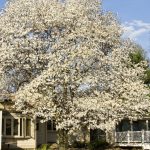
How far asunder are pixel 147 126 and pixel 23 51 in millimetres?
19557

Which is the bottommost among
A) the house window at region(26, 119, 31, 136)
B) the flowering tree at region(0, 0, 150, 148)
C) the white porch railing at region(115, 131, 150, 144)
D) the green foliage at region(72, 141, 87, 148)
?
the green foliage at region(72, 141, 87, 148)

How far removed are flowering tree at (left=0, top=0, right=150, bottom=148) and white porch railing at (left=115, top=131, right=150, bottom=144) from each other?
699 centimetres

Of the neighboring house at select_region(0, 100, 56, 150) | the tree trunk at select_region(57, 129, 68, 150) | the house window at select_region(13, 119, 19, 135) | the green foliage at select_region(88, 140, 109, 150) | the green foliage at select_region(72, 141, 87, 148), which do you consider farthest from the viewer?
the green foliage at select_region(72, 141, 87, 148)

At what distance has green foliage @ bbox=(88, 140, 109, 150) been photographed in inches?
1803

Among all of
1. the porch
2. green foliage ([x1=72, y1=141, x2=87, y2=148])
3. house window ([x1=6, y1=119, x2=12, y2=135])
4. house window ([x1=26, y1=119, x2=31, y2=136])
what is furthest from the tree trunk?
the porch

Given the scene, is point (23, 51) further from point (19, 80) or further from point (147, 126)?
point (147, 126)

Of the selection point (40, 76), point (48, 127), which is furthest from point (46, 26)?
point (48, 127)

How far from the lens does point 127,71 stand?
37344 millimetres

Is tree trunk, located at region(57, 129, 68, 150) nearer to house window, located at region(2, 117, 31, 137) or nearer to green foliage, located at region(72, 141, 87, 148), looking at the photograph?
house window, located at region(2, 117, 31, 137)

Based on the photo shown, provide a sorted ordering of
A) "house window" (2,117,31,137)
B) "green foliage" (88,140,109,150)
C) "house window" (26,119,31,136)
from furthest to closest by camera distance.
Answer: "green foliage" (88,140,109,150) → "house window" (26,119,31,136) → "house window" (2,117,31,137)

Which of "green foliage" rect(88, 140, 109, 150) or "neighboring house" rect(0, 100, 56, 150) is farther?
"green foliage" rect(88, 140, 109, 150)

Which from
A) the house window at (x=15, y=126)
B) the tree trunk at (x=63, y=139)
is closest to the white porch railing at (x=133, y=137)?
the tree trunk at (x=63, y=139)

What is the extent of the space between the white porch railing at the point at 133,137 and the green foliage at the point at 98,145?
1.74 meters

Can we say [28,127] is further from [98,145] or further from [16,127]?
[98,145]
